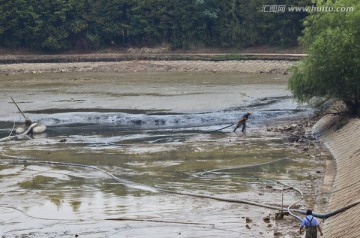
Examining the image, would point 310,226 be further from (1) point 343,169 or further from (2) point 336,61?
(2) point 336,61

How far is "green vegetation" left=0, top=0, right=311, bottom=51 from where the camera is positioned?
104 meters

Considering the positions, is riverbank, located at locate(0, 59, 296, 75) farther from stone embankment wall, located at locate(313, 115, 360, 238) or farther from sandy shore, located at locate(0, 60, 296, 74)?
stone embankment wall, located at locate(313, 115, 360, 238)

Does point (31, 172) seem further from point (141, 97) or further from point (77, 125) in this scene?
point (141, 97)

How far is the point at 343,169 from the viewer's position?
32.2 m

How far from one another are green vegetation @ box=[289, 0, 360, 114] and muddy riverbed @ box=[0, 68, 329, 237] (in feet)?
12.9

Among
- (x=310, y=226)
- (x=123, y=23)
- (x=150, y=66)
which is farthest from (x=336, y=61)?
(x=123, y=23)

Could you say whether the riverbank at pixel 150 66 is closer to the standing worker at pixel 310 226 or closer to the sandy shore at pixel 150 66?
the sandy shore at pixel 150 66

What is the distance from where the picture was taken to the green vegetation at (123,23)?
103688mm

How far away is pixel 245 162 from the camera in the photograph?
120ft

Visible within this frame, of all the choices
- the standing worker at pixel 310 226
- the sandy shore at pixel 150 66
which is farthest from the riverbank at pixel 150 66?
the standing worker at pixel 310 226

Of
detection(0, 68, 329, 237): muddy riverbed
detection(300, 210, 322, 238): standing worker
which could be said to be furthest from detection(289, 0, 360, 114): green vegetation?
detection(300, 210, 322, 238): standing worker

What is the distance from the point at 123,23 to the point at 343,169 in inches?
3054

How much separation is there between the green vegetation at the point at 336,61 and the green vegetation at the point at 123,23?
56.9 meters

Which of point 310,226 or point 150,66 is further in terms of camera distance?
point 150,66
